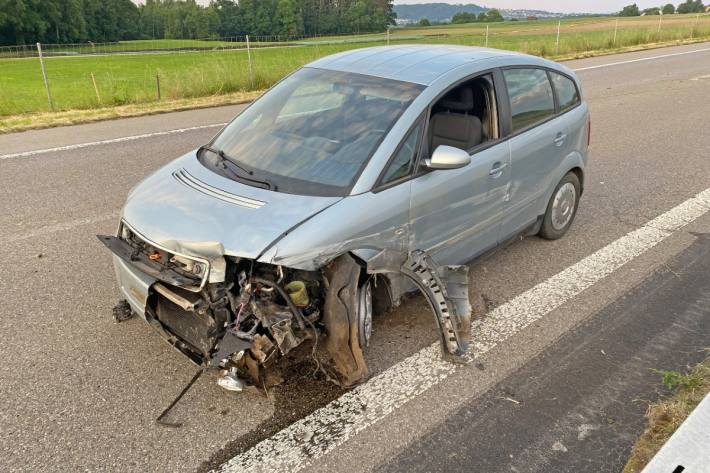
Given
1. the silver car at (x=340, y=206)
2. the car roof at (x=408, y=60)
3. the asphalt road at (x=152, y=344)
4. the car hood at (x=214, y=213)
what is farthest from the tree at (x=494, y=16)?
the car hood at (x=214, y=213)

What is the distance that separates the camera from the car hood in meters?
2.92

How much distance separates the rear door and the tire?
209 mm

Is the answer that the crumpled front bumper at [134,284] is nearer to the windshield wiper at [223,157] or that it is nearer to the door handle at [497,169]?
the windshield wiper at [223,157]

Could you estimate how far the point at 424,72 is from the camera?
155 inches

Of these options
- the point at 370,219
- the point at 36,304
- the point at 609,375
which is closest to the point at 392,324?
the point at 370,219

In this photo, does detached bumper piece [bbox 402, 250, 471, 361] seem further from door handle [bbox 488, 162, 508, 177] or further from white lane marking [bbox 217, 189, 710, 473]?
door handle [bbox 488, 162, 508, 177]

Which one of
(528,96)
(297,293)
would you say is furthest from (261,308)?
(528,96)

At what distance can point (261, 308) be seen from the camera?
9.36 ft

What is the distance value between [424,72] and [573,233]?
2.52 metres

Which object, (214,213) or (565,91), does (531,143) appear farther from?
(214,213)

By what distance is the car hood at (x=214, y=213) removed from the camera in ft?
9.57

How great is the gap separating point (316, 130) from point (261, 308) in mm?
1487

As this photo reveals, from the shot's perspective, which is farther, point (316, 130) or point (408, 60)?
point (408, 60)

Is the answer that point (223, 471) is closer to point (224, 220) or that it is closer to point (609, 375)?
point (224, 220)
